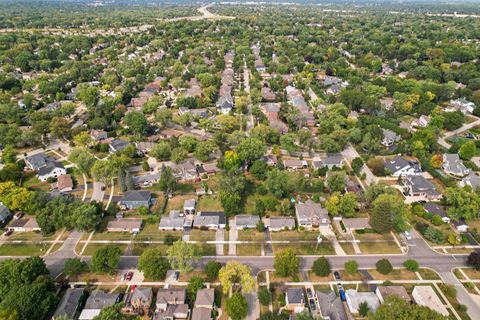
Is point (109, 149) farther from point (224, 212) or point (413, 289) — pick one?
point (413, 289)

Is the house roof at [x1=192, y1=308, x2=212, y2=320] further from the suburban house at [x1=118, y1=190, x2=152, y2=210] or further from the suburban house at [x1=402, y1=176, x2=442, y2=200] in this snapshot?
the suburban house at [x1=402, y1=176, x2=442, y2=200]

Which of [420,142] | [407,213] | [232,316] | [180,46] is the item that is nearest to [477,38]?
[420,142]

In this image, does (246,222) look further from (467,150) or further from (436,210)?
(467,150)

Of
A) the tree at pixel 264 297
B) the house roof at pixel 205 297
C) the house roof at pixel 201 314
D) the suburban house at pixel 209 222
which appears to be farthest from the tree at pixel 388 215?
the house roof at pixel 201 314

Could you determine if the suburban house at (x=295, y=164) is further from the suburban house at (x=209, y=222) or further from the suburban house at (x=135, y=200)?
the suburban house at (x=135, y=200)

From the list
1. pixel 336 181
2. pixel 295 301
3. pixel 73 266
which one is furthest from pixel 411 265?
pixel 73 266

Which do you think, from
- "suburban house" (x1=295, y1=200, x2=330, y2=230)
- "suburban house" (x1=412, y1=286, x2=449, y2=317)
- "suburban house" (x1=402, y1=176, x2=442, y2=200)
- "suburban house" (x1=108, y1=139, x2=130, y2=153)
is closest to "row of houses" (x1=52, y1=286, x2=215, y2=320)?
"suburban house" (x1=295, y1=200, x2=330, y2=230)

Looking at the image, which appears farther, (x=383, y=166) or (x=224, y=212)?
(x=383, y=166)

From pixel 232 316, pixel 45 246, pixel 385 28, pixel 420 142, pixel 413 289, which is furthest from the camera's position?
pixel 385 28
